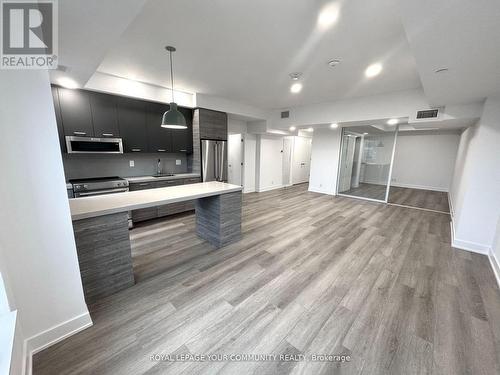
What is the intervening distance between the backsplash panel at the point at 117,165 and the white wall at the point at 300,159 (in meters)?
4.88

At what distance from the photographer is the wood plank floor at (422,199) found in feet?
17.9

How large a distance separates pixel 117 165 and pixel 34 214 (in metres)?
2.98

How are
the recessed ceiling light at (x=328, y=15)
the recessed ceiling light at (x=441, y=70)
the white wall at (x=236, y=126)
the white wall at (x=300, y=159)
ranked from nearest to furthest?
the recessed ceiling light at (x=328, y=15), the recessed ceiling light at (x=441, y=70), the white wall at (x=236, y=126), the white wall at (x=300, y=159)

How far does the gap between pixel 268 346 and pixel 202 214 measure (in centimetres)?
208

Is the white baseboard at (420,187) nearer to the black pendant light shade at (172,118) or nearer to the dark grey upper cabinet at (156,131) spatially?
the dark grey upper cabinet at (156,131)

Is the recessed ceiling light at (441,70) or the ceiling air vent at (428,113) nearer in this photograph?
the recessed ceiling light at (441,70)

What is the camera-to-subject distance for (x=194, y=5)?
1712 millimetres

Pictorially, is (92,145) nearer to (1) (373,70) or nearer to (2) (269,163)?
(1) (373,70)

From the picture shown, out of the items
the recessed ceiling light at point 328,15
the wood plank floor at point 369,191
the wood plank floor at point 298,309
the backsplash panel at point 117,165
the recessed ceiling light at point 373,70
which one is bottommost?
the wood plank floor at point 298,309

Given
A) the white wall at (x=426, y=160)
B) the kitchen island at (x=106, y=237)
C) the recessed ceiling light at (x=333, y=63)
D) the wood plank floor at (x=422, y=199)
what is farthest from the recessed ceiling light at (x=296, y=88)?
the white wall at (x=426, y=160)

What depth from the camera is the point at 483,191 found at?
293cm

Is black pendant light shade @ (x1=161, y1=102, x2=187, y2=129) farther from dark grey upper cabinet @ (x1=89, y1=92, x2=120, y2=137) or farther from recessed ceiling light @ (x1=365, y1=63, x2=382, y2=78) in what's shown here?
recessed ceiling light @ (x1=365, y1=63, x2=382, y2=78)

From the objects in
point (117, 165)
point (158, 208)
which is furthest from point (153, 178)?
point (117, 165)

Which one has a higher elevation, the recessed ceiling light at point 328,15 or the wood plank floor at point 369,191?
the recessed ceiling light at point 328,15
